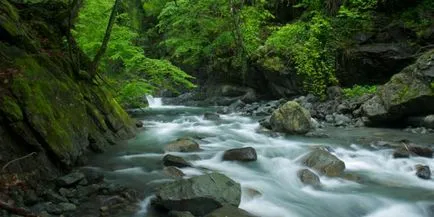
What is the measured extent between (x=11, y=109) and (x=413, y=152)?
25.4ft

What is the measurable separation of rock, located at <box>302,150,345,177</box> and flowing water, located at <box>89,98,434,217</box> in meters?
0.22

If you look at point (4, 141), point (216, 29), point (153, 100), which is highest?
point (216, 29)

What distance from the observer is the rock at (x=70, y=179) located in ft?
19.9

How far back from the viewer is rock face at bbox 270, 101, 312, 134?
11.4 meters

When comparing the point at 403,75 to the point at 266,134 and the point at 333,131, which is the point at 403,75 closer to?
the point at 333,131

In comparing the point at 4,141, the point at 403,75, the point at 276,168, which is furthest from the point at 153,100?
the point at 4,141

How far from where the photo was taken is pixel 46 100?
7.13m

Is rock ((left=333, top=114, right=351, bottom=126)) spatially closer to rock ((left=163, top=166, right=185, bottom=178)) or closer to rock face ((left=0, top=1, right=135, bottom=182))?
rock face ((left=0, top=1, right=135, bottom=182))

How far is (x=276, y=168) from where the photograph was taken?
838 cm

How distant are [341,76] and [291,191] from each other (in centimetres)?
1055

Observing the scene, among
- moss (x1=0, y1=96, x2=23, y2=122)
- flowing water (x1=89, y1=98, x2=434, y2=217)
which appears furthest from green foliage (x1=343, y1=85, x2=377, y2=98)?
Result: moss (x1=0, y1=96, x2=23, y2=122)

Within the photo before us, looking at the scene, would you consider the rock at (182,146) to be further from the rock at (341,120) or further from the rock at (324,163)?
the rock at (341,120)

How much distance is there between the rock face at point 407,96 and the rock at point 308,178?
5.51 m

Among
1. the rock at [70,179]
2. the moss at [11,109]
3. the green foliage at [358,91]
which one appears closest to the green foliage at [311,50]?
the green foliage at [358,91]
